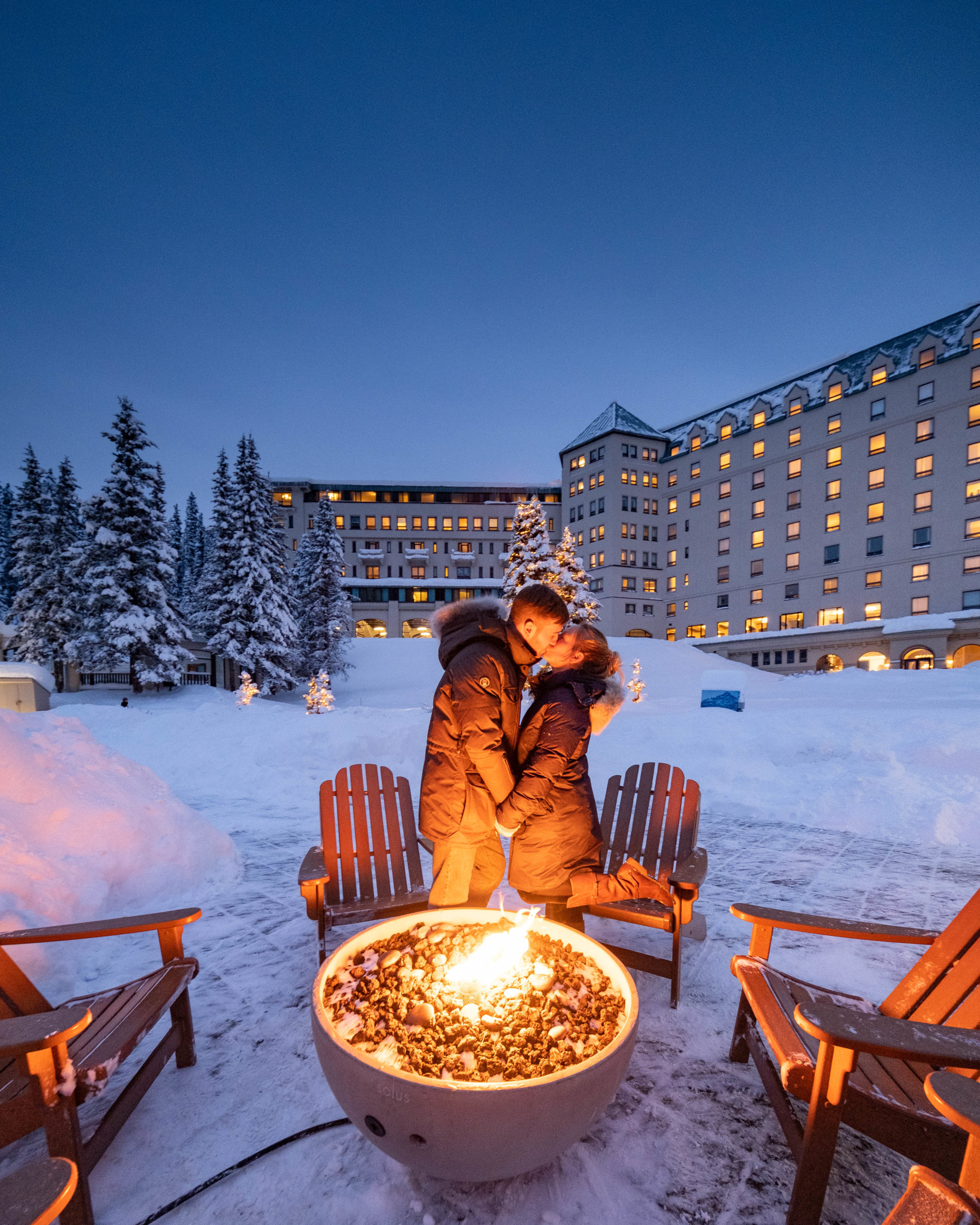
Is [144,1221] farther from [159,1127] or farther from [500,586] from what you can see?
[500,586]

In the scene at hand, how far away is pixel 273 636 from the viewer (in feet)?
85.6

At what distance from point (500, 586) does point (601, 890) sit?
48664mm

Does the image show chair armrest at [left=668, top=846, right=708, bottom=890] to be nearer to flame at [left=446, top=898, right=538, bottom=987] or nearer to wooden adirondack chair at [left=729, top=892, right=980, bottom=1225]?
wooden adirondack chair at [left=729, top=892, right=980, bottom=1225]

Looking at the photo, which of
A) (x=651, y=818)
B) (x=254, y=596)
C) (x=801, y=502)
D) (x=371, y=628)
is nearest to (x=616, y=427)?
(x=801, y=502)

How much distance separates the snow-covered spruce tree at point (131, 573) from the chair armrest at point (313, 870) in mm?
22985

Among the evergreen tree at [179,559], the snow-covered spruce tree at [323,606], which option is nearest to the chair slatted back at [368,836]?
the snow-covered spruce tree at [323,606]

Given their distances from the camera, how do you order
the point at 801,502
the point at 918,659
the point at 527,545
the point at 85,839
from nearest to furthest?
1. the point at 85,839
2. the point at 527,545
3. the point at 918,659
4. the point at 801,502

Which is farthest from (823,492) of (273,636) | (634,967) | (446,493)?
(634,967)

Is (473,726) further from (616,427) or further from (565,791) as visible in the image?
(616,427)

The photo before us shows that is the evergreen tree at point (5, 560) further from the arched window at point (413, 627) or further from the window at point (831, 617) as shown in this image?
the window at point (831, 617)

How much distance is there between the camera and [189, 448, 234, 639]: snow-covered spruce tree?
25922 mm

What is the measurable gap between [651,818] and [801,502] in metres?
42.4

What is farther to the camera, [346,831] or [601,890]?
[346,831]

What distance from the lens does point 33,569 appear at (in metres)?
26.2
